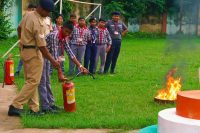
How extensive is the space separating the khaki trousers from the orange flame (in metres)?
2.50

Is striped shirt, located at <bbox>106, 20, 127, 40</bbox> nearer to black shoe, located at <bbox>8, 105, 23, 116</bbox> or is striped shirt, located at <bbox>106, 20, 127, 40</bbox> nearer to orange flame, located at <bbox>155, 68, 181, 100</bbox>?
orange flame, located at <bbox>155, 68, 181, 100</bbox>

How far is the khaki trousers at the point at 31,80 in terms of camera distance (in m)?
7.58

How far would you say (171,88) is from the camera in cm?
922

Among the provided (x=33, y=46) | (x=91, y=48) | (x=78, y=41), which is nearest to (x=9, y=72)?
(x=78, y=41)

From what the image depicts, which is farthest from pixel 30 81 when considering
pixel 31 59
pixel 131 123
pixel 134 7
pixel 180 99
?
pixel 134 7

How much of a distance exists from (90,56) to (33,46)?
6.43 m

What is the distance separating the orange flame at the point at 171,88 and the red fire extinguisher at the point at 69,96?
182 centimetres

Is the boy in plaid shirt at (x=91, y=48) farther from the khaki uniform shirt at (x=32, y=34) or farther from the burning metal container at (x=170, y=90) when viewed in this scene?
the khaki uniform shirt at (x=32, y=34)

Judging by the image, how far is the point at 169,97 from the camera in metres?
9.07

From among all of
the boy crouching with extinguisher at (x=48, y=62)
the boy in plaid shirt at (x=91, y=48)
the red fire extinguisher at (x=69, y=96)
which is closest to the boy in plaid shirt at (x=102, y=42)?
the boy in plaid shirt at (x=91, y=48)

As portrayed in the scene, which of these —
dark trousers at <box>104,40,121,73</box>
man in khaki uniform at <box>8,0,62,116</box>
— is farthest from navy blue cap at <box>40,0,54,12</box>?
dark trousers at <box>104,40,121,73</box>

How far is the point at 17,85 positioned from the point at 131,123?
4.42 m

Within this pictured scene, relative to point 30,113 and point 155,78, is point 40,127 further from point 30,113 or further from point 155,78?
point 155,78

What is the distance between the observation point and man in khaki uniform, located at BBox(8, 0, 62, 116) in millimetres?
7391
